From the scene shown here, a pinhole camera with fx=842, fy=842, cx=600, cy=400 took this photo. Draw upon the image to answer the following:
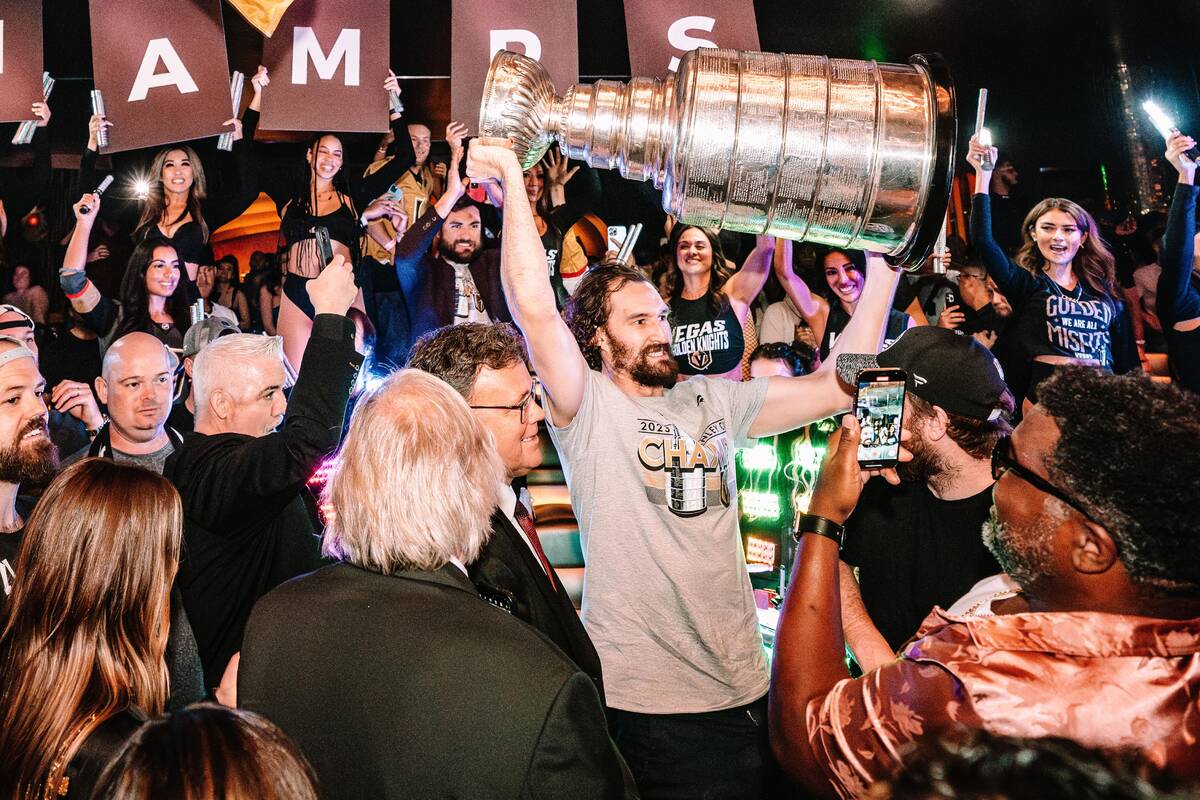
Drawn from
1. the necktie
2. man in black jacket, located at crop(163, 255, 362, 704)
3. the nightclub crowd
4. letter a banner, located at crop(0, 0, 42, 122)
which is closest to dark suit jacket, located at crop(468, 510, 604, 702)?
the nightclub crowd

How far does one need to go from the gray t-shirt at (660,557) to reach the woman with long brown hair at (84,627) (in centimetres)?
109

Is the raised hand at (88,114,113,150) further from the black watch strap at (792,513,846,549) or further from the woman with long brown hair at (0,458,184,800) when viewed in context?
the black watch strap at (792,513,846,549)

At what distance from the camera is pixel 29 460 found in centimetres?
262

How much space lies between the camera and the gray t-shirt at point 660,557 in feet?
7.55

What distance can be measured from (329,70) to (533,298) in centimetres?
328

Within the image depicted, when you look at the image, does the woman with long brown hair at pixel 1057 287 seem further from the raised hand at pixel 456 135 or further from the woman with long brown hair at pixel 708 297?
the raised hand at pixel 456 135

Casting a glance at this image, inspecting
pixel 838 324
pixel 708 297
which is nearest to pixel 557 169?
pixel 708 297

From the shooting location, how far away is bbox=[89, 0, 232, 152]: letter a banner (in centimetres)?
463

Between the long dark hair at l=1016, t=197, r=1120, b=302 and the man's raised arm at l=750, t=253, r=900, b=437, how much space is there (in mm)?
3153

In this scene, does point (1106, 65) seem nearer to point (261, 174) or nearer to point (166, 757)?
point (261, 174)

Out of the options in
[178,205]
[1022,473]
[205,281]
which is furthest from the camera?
[205,281]

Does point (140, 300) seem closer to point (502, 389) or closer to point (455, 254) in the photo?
point (455, 254)

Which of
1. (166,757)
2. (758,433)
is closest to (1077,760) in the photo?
(166,757)

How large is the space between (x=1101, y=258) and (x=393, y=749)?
17.8 ft
